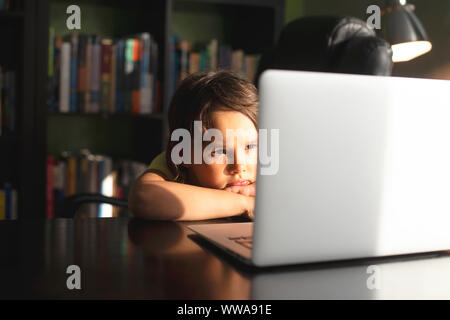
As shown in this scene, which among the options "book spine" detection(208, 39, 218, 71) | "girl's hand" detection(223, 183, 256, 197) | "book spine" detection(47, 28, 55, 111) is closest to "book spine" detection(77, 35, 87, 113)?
"book spine" detection(47, 28, 55, 111)

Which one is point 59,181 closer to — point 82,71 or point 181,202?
point 82,71

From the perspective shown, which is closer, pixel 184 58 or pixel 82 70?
pixel 82 70

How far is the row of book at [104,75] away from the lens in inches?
90.7

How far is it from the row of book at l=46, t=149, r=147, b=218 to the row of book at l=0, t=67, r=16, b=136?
0.74 feet

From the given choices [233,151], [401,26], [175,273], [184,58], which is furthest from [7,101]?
[175,273]

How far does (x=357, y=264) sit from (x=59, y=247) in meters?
0.41

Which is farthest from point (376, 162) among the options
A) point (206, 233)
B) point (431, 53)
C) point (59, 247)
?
point (431, 53)

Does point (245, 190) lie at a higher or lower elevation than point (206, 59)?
lower

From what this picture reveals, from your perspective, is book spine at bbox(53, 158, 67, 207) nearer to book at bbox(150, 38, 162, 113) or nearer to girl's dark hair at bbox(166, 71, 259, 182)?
book at bbox(150, 38, 162, 113)

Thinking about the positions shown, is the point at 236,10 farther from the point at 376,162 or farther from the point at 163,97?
the point at 376,162

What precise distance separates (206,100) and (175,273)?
64 centimetres

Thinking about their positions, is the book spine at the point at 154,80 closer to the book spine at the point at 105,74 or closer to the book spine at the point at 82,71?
the book spine at the point at 105,74

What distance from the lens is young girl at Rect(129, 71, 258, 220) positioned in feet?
3.13

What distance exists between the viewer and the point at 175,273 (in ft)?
2.01
